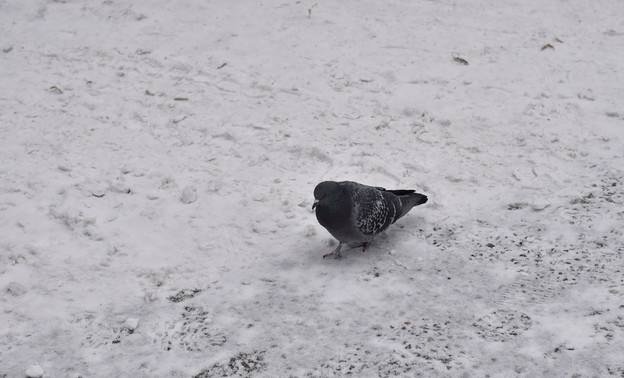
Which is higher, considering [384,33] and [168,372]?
[384,33]

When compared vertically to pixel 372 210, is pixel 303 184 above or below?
below

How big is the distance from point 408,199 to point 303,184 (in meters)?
1.14

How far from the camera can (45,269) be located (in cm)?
476

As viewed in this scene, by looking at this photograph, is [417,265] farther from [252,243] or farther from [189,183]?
[189,183]

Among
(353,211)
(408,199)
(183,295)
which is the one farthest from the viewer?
(408,199)

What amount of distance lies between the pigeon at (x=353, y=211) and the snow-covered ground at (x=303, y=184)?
0.22 metres

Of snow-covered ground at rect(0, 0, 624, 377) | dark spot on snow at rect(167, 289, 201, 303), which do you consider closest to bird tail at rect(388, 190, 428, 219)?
snow-covered ground at rect(0, 0, 624, 377)

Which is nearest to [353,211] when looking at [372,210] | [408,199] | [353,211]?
[353,211]

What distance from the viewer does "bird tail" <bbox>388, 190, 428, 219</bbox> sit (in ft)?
17.2

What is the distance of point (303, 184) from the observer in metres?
5.95

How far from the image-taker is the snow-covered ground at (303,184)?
155 inches

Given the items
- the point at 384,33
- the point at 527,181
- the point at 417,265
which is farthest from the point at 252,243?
the point at 384,33

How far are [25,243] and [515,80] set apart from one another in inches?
229

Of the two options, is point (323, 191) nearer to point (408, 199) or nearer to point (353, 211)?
point (353, 211)
